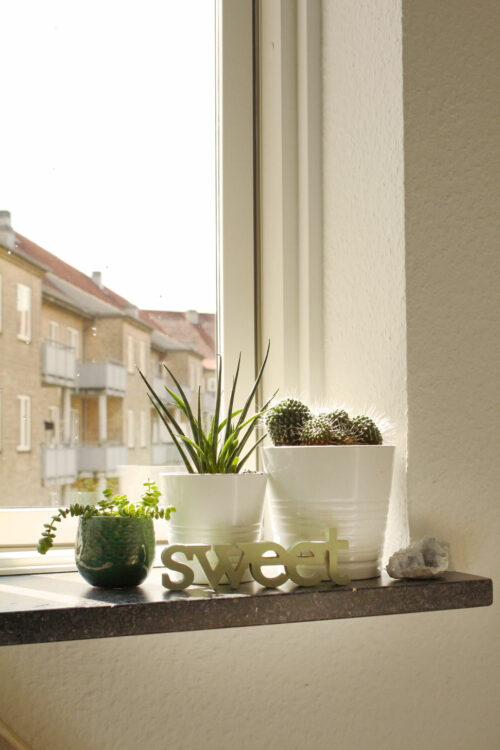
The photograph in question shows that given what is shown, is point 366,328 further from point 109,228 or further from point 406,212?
point 109,228

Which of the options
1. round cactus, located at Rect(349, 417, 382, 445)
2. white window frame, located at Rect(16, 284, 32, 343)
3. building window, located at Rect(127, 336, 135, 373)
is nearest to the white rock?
round cactus, located at Rect(349, 417, 382, 445)

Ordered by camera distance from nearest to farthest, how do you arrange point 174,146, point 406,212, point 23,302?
point 406,212
point 23,302
point 174,146

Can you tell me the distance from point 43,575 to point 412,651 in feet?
1.65

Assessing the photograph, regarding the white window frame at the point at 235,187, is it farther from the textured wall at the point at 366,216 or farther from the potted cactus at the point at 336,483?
the potted cactus at the point at 336,483

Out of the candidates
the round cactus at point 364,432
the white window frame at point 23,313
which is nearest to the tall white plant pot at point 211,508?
the round cactus at point 364,432

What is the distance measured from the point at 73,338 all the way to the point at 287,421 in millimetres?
376

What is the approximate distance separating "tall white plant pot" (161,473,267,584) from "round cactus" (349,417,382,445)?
0.14 meters

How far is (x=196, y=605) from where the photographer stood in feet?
2.77

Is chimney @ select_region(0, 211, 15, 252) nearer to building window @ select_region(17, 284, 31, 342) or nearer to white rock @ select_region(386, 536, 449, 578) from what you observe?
building window @ select_region(17, 284, 31, 342)

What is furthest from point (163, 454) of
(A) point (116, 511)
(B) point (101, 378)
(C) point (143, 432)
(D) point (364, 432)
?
(D) point (364, 432)

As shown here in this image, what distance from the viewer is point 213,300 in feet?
4.14

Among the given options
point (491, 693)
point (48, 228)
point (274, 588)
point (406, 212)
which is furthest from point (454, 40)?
point (491, 693)

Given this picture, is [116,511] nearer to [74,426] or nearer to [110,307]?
[74,426]

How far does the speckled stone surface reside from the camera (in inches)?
31.9
